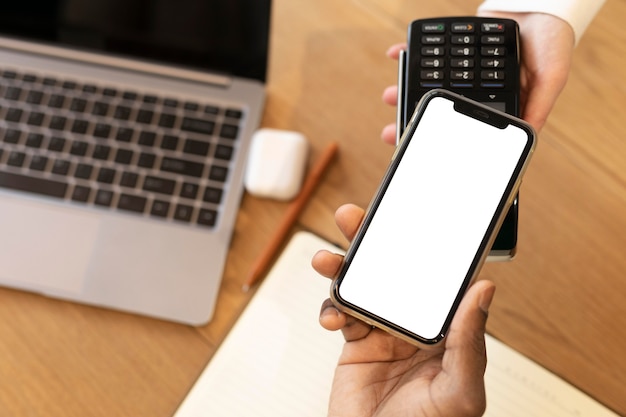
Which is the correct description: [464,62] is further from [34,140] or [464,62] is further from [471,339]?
[34,140]

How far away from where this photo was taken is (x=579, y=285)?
1.57ft

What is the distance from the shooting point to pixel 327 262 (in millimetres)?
375

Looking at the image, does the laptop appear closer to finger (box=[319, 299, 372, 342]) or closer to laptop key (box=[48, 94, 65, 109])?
laptop key (box=[48, 94, 65, 109])

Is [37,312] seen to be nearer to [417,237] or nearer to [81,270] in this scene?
[81,270]

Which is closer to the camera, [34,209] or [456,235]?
[456,235]

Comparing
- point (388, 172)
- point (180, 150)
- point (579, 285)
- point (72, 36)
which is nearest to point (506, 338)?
point (579, 285)

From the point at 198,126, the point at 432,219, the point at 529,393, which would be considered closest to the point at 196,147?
the point at 198,126

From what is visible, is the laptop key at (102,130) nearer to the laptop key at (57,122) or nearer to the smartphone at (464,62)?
the laptop key at (57,122)

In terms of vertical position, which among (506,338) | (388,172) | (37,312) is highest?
(388,172)

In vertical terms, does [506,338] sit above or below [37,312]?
above

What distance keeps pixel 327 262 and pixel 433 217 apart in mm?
74

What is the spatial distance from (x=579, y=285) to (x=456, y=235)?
171 millimetres

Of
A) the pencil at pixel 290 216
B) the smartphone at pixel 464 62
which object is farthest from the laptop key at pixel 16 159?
the smartphone at pixel 464 62

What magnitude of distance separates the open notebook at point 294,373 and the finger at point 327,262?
10cm
